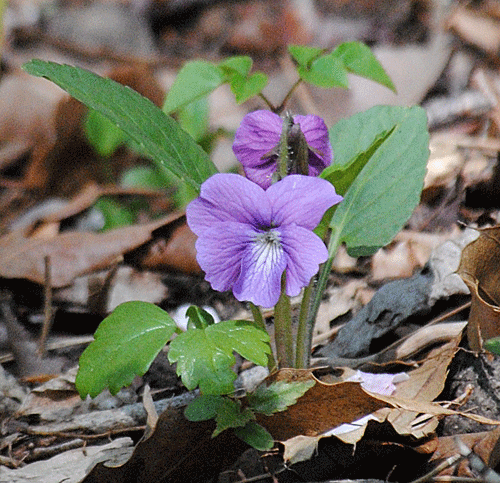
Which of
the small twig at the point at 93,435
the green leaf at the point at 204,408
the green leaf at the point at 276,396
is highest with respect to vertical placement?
the green leaf at the point at 204,408

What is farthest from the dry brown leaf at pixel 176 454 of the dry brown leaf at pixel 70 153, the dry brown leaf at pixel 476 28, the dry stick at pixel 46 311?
the dry brown leaf at pixel 476 28

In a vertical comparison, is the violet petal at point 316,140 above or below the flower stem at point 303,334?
above

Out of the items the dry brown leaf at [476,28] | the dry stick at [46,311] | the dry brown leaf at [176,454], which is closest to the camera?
the dry brown leaf at [176,454]

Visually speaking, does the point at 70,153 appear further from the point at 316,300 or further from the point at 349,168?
the point at 349,168

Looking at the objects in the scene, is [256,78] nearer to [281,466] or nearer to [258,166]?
[258,166]

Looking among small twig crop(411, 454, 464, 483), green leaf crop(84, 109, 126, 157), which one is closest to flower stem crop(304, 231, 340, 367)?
small twig crop(411, 454, 464, 483)

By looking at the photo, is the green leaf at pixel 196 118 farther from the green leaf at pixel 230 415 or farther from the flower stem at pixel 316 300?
the green leaf at pixel 230 415

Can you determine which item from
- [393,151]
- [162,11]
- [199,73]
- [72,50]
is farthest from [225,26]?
[393,151]

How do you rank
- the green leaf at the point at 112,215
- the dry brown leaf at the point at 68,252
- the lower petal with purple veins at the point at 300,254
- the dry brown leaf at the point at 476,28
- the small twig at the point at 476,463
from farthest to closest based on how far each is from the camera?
the dry brown leaf at the point at 476,28 → the green leaf at the point at 112,215 → the dry brown leaf at the point at 68,252 → the lower petal with purple veins at the point at 300,254 → the small twig at the point at 476,463
